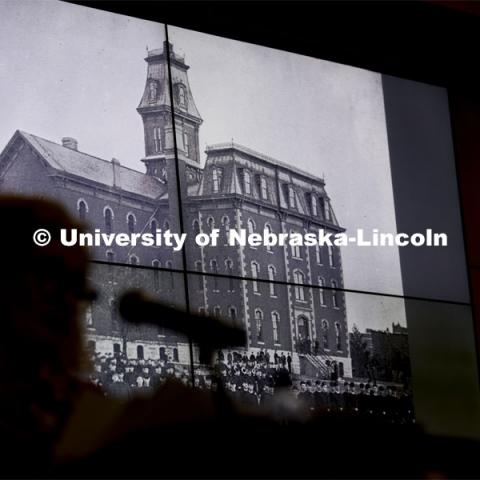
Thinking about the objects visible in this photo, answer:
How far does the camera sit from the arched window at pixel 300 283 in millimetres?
3363

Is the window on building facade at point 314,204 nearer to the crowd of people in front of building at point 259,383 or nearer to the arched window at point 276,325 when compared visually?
the arched window at point 276,325

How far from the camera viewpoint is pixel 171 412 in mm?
1411

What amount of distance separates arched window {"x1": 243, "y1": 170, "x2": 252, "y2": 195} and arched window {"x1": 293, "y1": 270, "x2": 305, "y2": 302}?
0.33 meters

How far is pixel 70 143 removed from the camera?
2.99 metres

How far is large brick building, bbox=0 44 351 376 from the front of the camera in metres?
2.92

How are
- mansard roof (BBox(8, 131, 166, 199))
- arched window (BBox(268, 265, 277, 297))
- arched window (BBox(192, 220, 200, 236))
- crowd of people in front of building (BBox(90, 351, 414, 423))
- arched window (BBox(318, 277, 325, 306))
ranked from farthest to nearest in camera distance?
arched window (BBox(318, 277, 325, 306))
arched window (BBox(268, 265, 277, 297))
arched window (BBox(192, 220, 200, 236))
mansard roof (BBox(8, 131, 166, 199))
crowd of people in front of building (BBox(90, 351, 414, 423))

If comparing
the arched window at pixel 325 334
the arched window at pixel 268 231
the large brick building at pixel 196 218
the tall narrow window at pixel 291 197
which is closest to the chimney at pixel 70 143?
the large brick building at pixel 196 218

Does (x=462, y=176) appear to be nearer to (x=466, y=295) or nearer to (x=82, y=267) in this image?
(x=466, y=295)

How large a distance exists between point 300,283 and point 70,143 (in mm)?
961

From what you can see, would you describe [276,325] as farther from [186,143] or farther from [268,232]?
[186,143]

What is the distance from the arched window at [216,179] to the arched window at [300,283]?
16.1 inches

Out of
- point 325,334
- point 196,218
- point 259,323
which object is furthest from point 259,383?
point 196,218

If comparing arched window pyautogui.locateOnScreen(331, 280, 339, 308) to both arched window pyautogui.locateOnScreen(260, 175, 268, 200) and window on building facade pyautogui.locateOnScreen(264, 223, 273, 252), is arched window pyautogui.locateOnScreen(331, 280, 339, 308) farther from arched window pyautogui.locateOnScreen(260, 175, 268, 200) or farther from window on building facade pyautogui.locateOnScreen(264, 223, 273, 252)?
arched window pyautogui.locateOnScreen(260, 175, 268, 200)

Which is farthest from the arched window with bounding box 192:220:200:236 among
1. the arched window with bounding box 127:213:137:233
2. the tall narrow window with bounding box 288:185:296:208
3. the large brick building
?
the tall narrow window with bounding box 288:185:296:208
